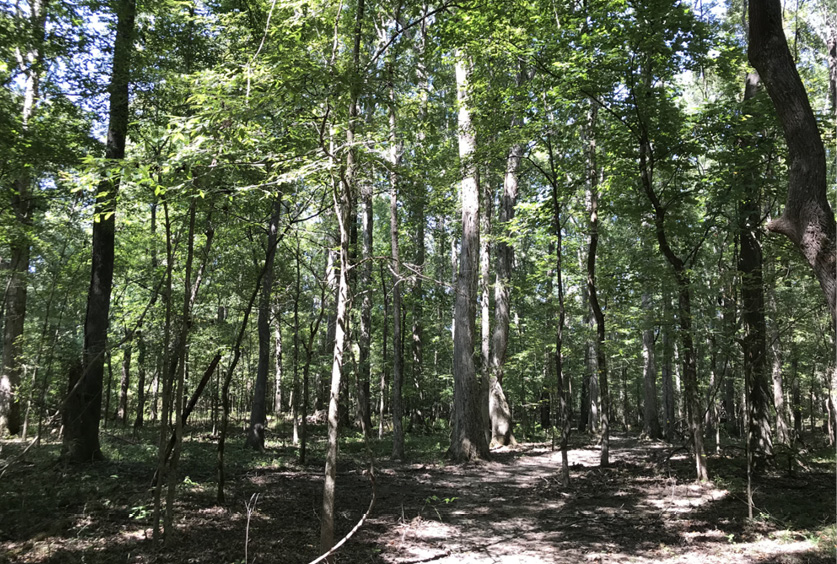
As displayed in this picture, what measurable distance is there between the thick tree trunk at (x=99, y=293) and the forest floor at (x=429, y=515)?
54 centimetres

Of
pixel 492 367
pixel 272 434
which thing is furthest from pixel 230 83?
pixel 272 434

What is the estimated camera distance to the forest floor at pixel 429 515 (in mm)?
5012

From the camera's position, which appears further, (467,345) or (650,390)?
(650,390)

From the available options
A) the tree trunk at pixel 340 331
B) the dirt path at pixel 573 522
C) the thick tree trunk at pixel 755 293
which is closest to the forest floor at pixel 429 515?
the dirt path at pixel 573 522

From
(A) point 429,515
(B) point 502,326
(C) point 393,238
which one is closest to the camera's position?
(A) point 429,515

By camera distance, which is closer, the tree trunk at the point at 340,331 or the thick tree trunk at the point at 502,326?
the tree trunk at the point at 340,331

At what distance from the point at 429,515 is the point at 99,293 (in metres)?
7.55

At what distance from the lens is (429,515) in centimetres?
687

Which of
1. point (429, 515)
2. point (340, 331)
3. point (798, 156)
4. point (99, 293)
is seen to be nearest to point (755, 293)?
point (798, 156)

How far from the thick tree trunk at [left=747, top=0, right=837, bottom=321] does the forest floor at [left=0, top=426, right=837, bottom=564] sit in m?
2.98

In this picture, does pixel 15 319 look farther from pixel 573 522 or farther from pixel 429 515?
pixel 573 522

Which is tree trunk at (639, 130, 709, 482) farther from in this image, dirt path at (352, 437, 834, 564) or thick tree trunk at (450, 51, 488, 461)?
thick tree trunk at (450, 51, 488, 461)

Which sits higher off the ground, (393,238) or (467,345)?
(393,238)

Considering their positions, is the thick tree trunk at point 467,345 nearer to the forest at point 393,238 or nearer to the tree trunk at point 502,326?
the forest at point 393,238
